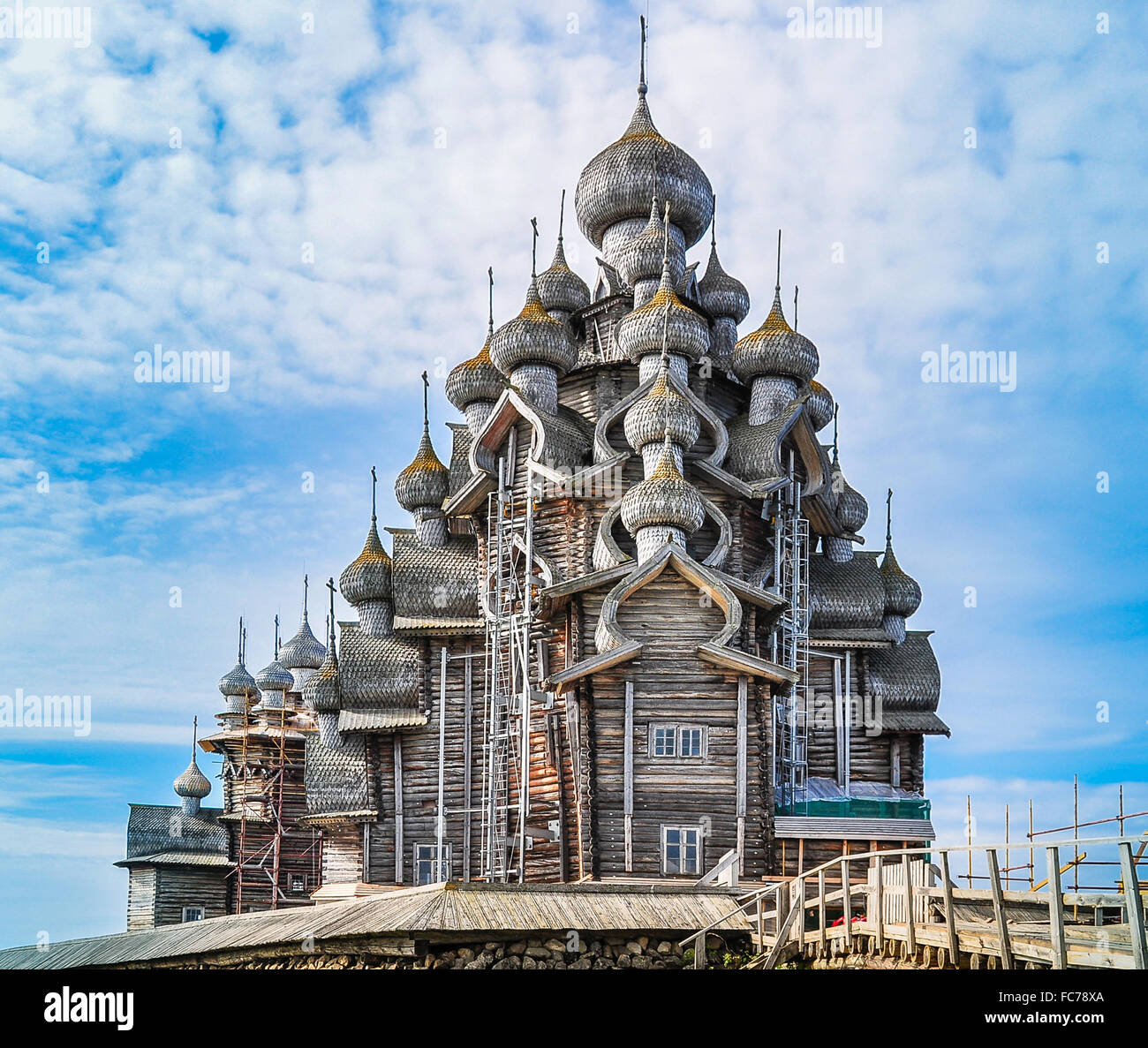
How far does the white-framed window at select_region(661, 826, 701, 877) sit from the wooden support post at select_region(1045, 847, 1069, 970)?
40.8ft

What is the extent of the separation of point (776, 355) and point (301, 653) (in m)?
24.5

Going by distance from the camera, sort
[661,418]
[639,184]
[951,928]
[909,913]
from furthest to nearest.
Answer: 1. [639,184]
2. [661,418]
3. [909,913]
4. [951,928]

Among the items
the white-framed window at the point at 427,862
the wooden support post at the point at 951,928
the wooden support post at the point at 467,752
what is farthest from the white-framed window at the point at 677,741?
the wooden support post at the point at 951,928

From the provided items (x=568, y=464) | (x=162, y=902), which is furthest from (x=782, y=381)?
(x=162, y=902)

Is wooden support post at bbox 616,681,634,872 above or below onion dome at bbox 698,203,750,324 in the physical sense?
below

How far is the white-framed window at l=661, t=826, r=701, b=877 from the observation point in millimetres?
21703

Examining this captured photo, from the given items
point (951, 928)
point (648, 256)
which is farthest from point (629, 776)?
point (648, 256)

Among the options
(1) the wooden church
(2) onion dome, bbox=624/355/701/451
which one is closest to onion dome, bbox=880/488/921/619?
(1) the wooden church

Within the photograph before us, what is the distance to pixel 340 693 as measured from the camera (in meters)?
28.4

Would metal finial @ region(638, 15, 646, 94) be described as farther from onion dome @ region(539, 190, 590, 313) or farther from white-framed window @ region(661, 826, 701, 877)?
white-framed window @ region(661, 826, 701, 877)

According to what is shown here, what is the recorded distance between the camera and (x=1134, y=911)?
345 inches

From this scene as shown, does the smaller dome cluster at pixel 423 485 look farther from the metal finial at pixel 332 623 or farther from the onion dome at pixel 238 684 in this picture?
the onion dome at pixel 238 684

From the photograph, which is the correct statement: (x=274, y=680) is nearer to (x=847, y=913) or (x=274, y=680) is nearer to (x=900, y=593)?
(x=900, y=593)
